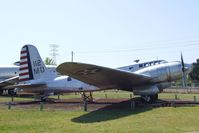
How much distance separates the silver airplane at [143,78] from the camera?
71.4ft

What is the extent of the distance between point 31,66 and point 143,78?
11276mm

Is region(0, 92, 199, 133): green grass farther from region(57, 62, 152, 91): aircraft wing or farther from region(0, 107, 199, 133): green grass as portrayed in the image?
region(57, 62, 152, 91): aircraft wing

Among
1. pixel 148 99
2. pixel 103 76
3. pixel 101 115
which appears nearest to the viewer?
pixel 101 115

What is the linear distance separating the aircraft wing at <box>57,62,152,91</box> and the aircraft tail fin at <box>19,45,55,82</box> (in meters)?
6.51

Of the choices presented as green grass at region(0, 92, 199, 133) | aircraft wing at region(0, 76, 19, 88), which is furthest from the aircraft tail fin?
aircraft wing at region(0, 76, 19, 88)

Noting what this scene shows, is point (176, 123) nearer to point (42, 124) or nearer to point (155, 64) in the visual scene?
point (42, 124)

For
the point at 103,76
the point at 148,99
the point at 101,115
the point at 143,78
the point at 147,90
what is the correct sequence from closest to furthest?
the point at 101,115
the point at 103,76
the point at 143,78
the point at 147,90
the point at 148,99

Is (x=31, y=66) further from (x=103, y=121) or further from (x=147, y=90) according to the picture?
(x=103, y=121)

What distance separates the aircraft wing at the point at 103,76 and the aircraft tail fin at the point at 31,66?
6.51 meters

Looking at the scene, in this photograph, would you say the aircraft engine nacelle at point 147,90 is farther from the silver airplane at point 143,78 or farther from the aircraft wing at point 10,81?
the aircraft wing at point 10,81

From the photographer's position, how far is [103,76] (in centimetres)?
2208

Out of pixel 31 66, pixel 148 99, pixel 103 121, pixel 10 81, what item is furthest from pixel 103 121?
pixel 10 81

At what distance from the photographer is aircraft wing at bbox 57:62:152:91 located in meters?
19.1

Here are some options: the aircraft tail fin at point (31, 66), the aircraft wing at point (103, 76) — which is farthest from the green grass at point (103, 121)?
the aircraft tail fin at point (31, 66)
